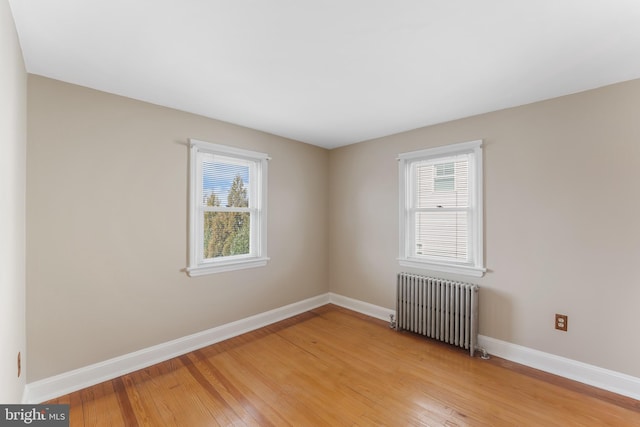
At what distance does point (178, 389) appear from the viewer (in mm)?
2172

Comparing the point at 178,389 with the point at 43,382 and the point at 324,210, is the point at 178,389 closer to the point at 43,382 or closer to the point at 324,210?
the point at 43,382

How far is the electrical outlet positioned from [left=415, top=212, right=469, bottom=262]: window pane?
899mm

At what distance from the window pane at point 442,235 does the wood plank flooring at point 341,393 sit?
40.5 inches

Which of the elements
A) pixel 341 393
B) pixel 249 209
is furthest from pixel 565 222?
pixel 249 209

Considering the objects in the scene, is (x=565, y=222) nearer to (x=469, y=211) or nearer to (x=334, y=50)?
(x=469, y=211)

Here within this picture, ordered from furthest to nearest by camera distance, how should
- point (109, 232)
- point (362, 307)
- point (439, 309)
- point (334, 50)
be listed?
point (362, 307) → point (439, 309) → point (109, 232) → point (334, 50)

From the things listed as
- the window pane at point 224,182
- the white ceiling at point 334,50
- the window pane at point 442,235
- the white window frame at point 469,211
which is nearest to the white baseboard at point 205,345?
the white window frame at point 469,211

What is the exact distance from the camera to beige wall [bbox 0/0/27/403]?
1312mm

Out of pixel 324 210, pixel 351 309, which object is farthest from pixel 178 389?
pixel 324 210

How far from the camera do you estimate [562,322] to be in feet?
7.88

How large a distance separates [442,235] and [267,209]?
2185mm

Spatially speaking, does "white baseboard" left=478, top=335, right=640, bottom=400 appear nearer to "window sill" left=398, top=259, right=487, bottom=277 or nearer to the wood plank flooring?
the wood plank flooring

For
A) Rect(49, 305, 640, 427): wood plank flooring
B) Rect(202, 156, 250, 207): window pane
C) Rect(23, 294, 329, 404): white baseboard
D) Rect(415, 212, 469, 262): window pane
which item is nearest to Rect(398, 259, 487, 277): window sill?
Rect(415, 212, 469, 262): window pane

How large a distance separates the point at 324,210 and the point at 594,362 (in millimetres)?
3273
